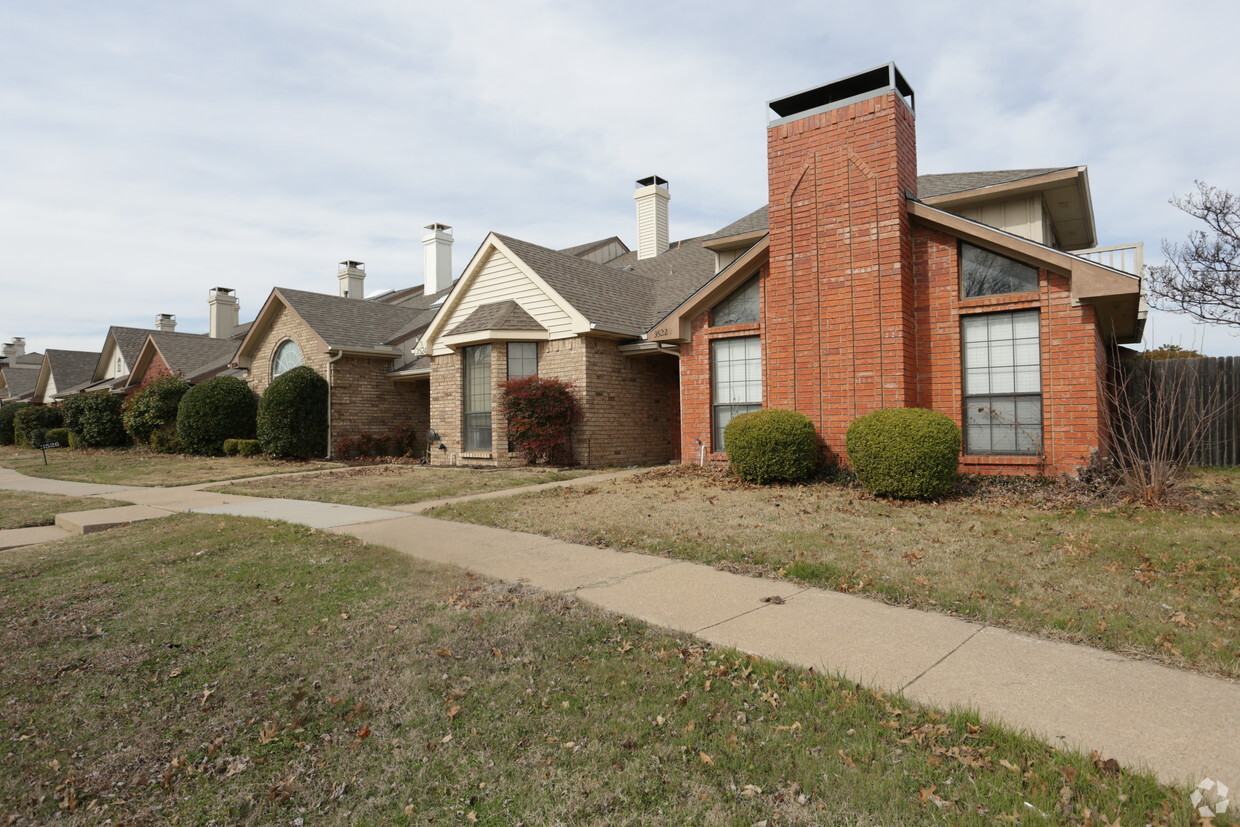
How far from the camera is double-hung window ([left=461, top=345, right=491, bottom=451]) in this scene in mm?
16812

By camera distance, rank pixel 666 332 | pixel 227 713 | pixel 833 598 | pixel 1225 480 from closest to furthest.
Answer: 1. pixel 227 713
2. pixel 833 598
3. pixel 1225 480
4. pixel 666 332

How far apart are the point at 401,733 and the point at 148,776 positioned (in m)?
1.04

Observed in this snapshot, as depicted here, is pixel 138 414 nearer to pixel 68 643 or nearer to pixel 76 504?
pixel 76 504

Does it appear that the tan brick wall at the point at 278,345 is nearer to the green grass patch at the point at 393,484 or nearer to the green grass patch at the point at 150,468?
the green grass patch at the point at 150,468

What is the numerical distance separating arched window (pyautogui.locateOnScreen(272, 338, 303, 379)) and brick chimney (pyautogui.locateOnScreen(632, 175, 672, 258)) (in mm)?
11983

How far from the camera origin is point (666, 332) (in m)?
13.4

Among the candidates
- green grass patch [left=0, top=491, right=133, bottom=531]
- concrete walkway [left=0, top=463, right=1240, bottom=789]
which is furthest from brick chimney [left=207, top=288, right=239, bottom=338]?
concrete walkway [left=0, top=463, right=1240, bottom=789]

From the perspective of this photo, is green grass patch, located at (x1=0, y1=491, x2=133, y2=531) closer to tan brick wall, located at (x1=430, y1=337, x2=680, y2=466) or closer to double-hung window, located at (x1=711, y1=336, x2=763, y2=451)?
tan brick wall, located at (x1=430, y1=337, x2=680, y2=466)

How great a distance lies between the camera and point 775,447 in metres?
10.7

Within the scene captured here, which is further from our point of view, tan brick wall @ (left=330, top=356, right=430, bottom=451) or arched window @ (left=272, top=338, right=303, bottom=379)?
arched window @ (left=272, top=338, right=303, bottom=379)

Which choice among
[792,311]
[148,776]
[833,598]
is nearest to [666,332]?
[792,311]

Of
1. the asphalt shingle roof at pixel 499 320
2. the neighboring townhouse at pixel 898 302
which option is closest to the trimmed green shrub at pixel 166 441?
the asphalt shingle roof at pixel 499 320

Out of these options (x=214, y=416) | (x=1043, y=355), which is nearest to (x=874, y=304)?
(x=1043, y=355)

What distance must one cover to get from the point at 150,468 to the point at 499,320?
Answer: 10.4m
